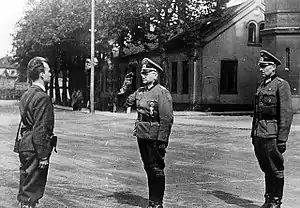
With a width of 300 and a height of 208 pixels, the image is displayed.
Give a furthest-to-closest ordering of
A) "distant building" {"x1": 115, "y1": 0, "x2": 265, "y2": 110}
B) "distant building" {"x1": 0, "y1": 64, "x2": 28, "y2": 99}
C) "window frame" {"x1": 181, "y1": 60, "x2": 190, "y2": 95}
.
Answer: "distant building" {"x1": 0, "y1": 64, "x2": 28, "y2": 99} < "window frame" {"x1": 181, "y1": 60, "x2": 190, "y2": 95} < "distant building" {"x1": 115, "y1": 0, "x2": 265, "y2": 110}

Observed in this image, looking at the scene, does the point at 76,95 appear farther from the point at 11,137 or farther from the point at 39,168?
the point at 39,168

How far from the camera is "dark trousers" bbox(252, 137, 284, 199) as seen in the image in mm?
7500

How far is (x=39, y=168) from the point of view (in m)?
6.23

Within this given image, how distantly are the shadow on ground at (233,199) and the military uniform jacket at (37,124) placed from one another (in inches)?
119

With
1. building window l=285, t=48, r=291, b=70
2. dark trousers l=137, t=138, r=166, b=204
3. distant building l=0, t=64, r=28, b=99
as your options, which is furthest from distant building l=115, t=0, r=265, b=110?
distant building l=0, t=64, r=28, b=99

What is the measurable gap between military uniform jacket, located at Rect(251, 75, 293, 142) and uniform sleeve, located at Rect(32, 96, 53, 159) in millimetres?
2903

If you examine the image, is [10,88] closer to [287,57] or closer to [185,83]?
[185,83]

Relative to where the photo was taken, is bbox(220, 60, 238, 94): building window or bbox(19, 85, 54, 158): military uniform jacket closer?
bbox(19, 85, 54, 158): military uniform jacket

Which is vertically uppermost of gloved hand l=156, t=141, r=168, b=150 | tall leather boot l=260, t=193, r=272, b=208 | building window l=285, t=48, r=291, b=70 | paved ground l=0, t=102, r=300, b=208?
building window l=285, t=48, r=291, b=70

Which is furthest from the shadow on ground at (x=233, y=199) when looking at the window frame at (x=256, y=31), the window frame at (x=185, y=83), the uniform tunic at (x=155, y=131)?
the window frame at (x=256, y=31)

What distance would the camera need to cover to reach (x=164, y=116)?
7.16 m

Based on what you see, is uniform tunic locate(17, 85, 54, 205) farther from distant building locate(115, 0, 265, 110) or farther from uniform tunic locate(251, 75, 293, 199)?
distant building locate(115, 0, 265, 110)

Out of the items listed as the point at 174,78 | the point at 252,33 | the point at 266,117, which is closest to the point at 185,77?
the point at 174,78

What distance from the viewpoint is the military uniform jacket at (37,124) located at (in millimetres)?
6141
